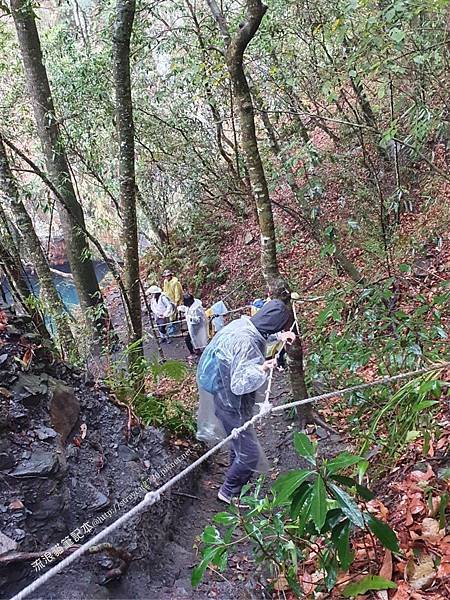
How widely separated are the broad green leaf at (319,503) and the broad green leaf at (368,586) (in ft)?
→ 2.25

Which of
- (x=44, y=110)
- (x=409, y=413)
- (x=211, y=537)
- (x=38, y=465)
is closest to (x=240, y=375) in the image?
(x=409, y=413)

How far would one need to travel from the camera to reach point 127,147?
209 inches

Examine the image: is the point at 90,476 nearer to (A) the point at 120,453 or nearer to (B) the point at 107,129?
(A) the point at 120,453

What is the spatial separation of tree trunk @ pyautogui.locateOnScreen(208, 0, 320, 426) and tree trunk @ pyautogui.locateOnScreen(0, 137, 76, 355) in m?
2.66

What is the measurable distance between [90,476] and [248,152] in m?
2.93

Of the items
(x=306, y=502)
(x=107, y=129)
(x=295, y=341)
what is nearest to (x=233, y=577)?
(x=306, y=502)

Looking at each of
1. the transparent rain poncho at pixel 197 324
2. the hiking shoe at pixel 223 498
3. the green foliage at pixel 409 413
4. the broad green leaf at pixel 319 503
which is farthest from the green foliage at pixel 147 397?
the transparent rain poncho at pixel 197 324

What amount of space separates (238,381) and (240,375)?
2.1 inches

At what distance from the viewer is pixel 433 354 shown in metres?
3.97

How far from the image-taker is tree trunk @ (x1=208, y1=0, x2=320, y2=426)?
4.18 m

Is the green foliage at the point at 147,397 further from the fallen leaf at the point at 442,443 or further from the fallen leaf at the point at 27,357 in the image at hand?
the fallen leaf at the point at 442,443

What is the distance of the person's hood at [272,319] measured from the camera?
4496mm

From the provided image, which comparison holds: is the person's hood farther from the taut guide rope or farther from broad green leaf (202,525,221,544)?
broad green leaf (202,525,221,544)

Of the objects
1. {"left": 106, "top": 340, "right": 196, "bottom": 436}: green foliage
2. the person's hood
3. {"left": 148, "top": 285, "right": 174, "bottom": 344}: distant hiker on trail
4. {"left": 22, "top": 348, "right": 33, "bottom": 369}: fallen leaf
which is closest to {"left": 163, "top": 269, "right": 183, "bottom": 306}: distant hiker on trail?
{"left": 148, "top": 285, "right": 174, "bottom": 344}: distant hiker on trail
